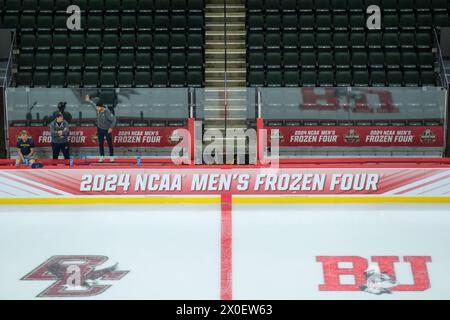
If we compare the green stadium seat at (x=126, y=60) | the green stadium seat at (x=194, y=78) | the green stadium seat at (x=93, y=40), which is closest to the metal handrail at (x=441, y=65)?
the green stadium seat at (x=194, y=78)

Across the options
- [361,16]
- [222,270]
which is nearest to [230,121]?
[361,16]

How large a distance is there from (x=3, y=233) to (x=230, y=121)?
19.4 ft

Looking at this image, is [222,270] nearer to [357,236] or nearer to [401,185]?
[357,236]

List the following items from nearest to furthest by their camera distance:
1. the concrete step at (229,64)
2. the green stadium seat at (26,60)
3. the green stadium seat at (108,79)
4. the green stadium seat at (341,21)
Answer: the green stadium seat at (108,79)
the green stadium seat at (26,60)
the concrete step at (229,64)
the green stadium seat at (341,21)

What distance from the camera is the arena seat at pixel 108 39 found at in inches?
621

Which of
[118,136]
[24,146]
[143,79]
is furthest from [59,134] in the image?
[143,79]

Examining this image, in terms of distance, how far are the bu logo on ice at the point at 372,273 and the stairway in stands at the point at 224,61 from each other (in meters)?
5.97

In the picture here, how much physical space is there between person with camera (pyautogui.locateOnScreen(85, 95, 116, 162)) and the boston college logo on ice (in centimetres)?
503

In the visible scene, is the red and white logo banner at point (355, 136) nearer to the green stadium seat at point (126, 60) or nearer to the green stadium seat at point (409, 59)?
the green stadium seat at point (409, 59)

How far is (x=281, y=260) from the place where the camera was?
8.33 m

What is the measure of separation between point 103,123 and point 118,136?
44 centimetres

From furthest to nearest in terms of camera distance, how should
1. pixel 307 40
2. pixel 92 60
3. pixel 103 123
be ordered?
pixel 307 40 < pixel 92 60 < pixel 103 123

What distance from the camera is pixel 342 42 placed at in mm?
16250

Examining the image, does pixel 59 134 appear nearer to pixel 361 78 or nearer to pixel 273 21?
pixel 273 21
